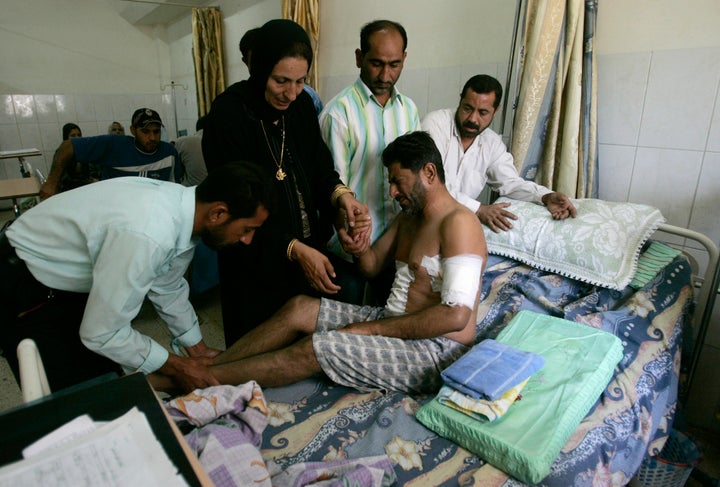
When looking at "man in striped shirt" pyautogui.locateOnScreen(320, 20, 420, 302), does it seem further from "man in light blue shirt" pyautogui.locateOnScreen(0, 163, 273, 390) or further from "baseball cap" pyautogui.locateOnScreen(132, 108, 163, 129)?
"baseball cap" pyautogui.locateOnScreen(132, 108, 163, 129)


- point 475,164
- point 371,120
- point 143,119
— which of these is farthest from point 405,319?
point 143,119

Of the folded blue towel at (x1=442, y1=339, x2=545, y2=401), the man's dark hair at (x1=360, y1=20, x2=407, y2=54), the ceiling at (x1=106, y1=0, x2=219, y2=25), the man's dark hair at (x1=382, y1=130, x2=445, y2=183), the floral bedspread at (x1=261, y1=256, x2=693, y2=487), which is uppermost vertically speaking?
the ceiling at (x1=106, y1=0, x2=219, y2=25)

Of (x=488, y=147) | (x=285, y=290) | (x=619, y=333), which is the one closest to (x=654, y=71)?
(x=488, y=147)

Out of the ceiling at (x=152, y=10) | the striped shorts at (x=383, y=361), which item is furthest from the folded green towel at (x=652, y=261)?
the ceiling at (x=152, y=10)

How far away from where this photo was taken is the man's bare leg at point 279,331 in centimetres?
179

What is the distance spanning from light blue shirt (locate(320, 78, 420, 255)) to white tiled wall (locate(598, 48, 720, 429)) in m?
1.05

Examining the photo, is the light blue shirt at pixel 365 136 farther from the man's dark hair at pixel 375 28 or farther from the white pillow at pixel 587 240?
the white pillow at pixel 587 240

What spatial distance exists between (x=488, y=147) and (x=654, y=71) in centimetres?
81

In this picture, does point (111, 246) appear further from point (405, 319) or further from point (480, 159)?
point (480, 159)

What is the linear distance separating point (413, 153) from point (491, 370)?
32.1 inches

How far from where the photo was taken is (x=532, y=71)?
2291 mm

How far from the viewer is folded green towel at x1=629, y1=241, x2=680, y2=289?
1.94 m

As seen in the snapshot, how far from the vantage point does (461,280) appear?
1.59 m

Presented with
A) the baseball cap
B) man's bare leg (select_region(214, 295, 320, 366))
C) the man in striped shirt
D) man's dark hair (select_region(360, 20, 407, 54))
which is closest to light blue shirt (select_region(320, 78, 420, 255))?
the man in striped shirt
